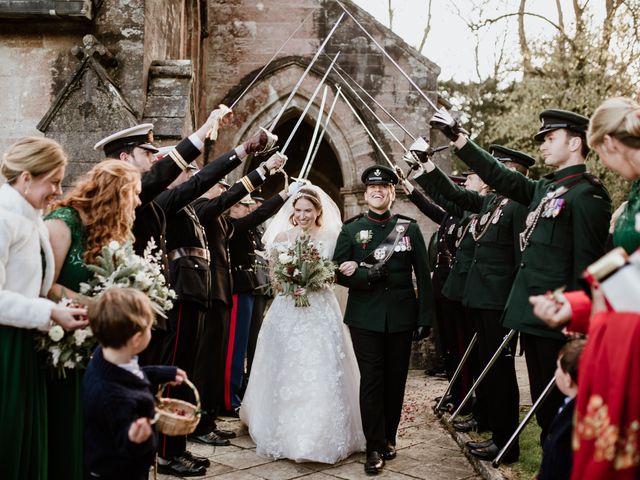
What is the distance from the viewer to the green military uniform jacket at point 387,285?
516cm

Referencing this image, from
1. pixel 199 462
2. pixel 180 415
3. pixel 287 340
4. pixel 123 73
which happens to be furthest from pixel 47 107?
pixel 180 415

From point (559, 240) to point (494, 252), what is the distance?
131 centimetres

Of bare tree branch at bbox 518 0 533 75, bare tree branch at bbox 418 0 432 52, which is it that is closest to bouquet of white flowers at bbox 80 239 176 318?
bare tree branch at bbox 518 0 533 75

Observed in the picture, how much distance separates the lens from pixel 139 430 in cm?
260

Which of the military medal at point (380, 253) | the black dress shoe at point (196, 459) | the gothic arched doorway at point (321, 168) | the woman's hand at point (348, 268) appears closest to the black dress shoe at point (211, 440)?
the black dress shoe at point (196, 459)

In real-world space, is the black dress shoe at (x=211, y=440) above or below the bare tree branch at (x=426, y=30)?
below

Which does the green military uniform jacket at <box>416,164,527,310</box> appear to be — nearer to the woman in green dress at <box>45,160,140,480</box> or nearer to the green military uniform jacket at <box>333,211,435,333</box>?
the green military uniform jacket at <box>333,211,435,333</box>

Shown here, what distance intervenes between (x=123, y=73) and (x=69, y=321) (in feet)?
17.6

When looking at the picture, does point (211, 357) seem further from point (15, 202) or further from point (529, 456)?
point (15, 202)

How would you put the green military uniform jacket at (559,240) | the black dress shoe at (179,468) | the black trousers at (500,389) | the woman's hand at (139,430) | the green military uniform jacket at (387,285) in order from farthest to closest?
the green military uniform jacket at (387,285)
the black trousers at (500,389)
the black dress shoe at (179,468)
the green military uniform jacket at (559,240)
the woman's hand at (139,430)

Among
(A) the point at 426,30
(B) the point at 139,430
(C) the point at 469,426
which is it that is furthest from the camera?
(A) the point at 426,30

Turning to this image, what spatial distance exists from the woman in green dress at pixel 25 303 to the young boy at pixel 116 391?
0.34m

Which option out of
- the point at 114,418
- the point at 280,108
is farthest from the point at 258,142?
the point at 280,108

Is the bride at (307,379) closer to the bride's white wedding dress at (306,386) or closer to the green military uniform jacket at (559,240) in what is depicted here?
the bride's white wedding dress at (306,386)
